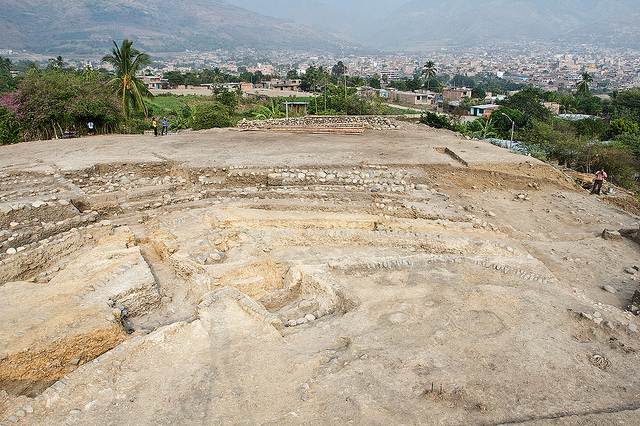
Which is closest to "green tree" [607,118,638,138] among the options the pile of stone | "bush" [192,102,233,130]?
the pile of stone

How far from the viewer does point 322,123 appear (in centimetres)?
2172

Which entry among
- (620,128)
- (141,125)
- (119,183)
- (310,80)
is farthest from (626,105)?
(119,183)

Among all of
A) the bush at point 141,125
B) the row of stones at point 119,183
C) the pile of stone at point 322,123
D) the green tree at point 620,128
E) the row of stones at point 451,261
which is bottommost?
the green tree at point 620,128

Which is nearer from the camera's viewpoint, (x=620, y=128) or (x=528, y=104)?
(x=620, y=128)

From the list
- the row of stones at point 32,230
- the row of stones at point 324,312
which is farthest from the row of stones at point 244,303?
the row of stones at point 32,230

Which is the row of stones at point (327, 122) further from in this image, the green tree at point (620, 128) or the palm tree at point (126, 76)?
the green tree at point (620, 128)

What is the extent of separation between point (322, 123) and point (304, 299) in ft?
53.1

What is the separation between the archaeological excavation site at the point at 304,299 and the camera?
13.8ft

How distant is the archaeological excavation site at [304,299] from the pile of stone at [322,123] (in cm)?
768

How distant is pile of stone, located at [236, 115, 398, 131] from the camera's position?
2030 cm

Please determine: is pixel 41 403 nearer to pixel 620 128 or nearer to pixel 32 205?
pixel 32 205

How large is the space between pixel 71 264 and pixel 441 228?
7065 millimetres

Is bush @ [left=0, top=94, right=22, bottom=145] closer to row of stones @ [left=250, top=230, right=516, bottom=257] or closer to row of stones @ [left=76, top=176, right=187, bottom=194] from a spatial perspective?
row of stones @ [left=76, top=176, right=187, bottom=194]

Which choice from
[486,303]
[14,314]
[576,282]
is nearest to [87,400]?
[14,314]
